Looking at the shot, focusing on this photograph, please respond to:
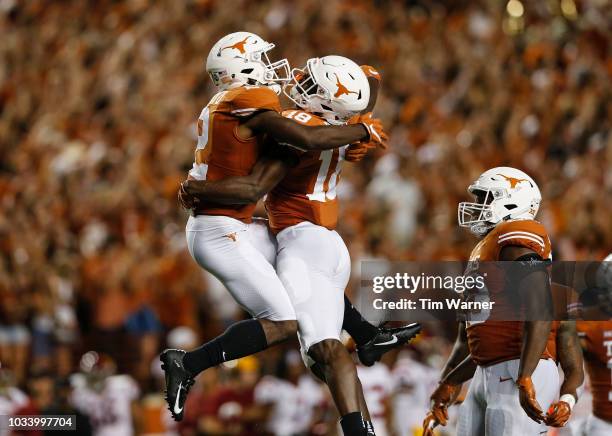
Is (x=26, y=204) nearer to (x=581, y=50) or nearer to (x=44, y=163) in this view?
(x=44, y=163)

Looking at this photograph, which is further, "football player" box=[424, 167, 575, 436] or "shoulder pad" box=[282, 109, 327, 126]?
"shoulder pad" box=[282, 109, 327, 126]

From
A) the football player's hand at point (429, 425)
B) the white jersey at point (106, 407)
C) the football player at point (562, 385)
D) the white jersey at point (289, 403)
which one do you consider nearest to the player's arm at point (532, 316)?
the football player at point (562, 385)

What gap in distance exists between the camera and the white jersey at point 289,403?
1073cm

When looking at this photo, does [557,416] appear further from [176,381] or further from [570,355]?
[176,381]

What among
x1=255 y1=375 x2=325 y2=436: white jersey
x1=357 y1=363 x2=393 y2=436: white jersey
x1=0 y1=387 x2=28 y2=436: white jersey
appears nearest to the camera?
x1=0 y1=387 x2=28 y2=436: white jersey

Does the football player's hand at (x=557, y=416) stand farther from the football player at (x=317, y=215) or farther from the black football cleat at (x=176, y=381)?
the black football cleat at (x=176, y=381)

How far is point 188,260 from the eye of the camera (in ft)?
37.8

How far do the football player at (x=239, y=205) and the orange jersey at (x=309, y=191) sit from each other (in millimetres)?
181

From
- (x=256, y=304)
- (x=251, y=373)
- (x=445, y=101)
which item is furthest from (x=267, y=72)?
(x=445, y=101)

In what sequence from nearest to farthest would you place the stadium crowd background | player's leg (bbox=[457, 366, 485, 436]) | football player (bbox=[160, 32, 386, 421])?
football player (bbox=[160, 32, 386, 421]), player's leg (bbox=[457, 366, 485, 436]), the stadium crowd background

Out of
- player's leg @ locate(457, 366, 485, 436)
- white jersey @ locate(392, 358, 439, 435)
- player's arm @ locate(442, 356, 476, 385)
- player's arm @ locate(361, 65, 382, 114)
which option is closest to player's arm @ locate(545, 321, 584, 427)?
player's leg @ locate(457, 366, 485, 436)

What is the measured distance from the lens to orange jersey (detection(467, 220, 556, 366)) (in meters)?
5.61

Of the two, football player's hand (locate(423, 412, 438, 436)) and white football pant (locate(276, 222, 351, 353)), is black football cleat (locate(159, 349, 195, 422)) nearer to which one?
white football pant (locate(276, 222, 351, 353))

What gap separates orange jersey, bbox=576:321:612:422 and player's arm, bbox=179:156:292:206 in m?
1.75
